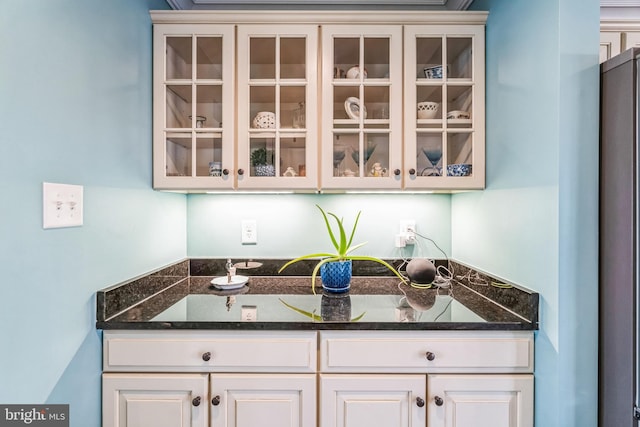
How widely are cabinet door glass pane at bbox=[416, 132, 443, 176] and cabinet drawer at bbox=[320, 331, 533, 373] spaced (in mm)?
696

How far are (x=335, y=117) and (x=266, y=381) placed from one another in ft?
3.60

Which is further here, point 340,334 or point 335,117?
point 335,117

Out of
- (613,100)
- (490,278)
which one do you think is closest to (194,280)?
(490,278)

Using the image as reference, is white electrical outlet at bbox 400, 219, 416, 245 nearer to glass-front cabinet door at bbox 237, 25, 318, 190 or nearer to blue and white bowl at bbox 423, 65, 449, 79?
glass-front cabinet door at bbox 237, 25, 318, 190

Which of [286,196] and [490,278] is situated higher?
[286,196]

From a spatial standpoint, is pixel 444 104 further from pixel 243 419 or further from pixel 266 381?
pixel 243 419

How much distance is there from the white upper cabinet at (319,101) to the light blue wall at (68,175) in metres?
0.17

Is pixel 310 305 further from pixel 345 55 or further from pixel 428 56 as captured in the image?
pixel 428 56

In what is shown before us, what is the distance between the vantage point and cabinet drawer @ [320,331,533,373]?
42.8 inches

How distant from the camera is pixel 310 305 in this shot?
1.28 meters

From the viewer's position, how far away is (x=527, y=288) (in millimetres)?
1117

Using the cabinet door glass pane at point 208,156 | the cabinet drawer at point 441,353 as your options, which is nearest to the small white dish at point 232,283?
the cabinet door glass pane at point 208,156

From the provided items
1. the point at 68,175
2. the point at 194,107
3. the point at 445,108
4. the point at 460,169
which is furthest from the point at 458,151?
the point at 68,175

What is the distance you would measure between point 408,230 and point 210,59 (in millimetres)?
1301
